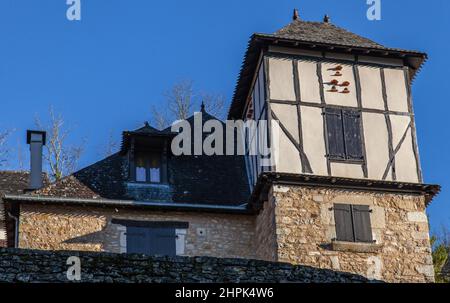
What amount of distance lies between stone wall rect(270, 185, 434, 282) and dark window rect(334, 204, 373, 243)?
0.37ft

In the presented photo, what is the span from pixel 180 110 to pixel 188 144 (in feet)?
27.9

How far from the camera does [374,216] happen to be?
18094 mm

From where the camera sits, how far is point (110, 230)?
1831 centimetres

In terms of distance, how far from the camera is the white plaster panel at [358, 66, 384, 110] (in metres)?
19.4

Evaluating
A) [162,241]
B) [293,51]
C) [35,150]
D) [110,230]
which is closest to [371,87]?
[293,51]

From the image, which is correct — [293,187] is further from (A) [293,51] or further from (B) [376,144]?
(A) [293,51]

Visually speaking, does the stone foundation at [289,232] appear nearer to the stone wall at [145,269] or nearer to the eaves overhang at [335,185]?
the eaves overhang at [335,185]

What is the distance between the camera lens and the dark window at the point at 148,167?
64.6 feet

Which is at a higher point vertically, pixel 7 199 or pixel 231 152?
pixel 231 152

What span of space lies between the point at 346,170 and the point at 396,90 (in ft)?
8.36

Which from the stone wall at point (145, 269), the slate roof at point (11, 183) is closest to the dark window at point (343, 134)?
the stone wall at point (145, 269)

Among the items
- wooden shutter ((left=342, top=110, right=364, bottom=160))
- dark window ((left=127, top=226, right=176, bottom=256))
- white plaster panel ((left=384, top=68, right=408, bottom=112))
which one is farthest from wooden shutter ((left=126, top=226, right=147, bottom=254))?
white plaster panel ((left=384, top=68, right=408, bottom=112))
